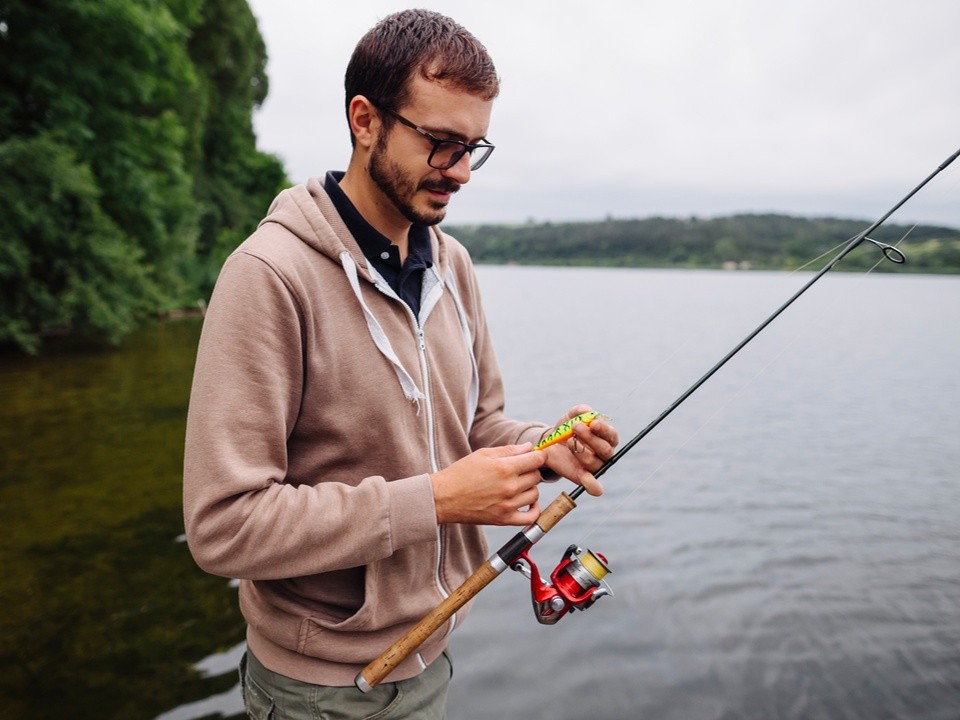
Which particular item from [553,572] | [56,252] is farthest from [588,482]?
[56,252]

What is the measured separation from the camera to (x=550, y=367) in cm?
1906

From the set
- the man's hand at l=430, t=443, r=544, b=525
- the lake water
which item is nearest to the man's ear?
A: the man's hand at l=430, t=443, r=544, b=525

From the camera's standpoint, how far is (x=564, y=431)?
6.40ft

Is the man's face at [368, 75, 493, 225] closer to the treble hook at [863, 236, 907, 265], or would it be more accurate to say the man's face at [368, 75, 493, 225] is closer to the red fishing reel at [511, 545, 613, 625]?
the red fishing reel at [511, 545, 613, 625]

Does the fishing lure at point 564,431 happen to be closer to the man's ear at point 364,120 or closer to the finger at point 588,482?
the finger at point 588,482

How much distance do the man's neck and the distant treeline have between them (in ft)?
65.2

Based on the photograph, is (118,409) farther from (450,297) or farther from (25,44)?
(450,297)

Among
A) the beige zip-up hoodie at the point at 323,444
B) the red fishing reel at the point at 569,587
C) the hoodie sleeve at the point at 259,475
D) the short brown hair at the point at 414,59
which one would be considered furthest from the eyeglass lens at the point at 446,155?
the red fishing reel at the point at 569,587

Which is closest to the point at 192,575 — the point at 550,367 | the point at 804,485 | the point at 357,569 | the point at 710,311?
the point at 357,569

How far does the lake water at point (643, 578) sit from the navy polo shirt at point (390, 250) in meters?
1.97

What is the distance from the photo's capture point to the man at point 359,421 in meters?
A: 1.56

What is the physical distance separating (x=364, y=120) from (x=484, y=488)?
1014mm

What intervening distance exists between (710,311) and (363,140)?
140 ft

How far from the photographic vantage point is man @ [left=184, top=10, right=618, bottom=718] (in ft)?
5.11
